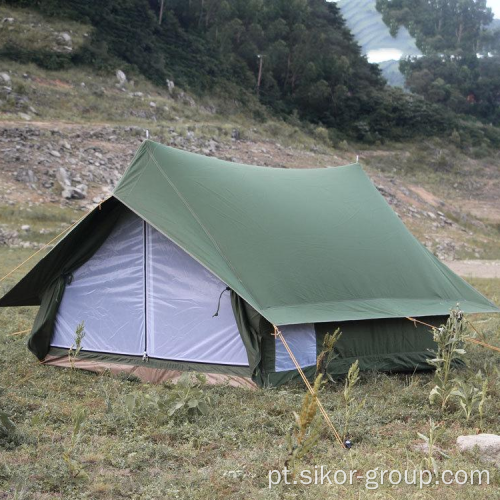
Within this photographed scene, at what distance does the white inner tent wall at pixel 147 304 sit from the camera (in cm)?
729

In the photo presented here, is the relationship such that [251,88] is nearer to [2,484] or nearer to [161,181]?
[161,181]

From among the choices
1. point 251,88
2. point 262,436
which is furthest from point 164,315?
point 251,88

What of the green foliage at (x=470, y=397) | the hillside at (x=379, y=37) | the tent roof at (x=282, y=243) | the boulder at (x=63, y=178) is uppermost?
the hillside at (x=379, y=37)

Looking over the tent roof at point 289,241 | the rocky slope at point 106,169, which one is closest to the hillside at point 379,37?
the rocky slope at point 106,169

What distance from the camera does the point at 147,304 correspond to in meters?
7.65

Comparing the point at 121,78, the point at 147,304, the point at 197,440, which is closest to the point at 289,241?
the point at 147,304

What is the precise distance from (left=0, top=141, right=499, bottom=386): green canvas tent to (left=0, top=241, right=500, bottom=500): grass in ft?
Result: 1.29

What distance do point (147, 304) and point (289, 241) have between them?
5.31ft

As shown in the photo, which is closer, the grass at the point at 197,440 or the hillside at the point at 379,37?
the grass at the point at 197,440

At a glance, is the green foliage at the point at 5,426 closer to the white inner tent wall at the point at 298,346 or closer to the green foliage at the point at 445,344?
the white inner tent wall at the point at 298,346

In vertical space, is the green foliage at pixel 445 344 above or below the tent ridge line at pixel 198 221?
below

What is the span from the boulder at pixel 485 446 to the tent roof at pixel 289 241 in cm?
198

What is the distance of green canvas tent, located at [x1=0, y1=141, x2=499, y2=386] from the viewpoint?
7090 millimetres

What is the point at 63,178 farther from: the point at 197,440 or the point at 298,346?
the point at 197,440
